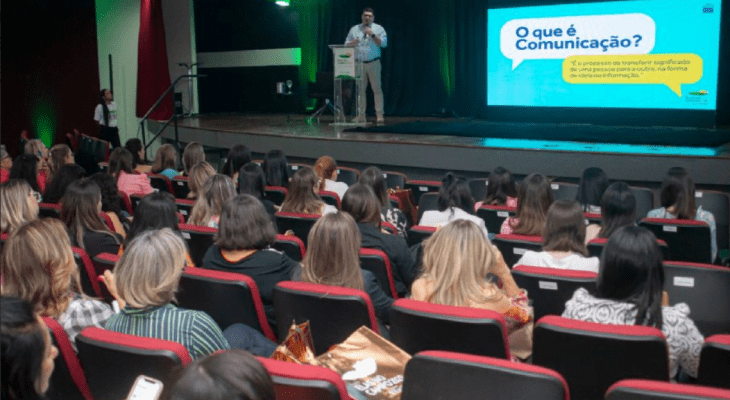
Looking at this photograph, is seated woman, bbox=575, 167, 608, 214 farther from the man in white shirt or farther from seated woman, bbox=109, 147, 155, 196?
the man in white shirt

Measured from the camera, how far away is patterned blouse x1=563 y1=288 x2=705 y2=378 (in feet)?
8.25

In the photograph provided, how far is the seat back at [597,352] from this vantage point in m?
2.06

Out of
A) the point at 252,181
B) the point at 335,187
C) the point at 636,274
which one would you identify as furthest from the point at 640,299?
the point at 335,187

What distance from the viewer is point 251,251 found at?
331 cm

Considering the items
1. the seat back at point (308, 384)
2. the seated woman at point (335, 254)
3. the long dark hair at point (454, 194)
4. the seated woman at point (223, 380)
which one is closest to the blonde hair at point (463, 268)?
the seated woman at point (335, 254)

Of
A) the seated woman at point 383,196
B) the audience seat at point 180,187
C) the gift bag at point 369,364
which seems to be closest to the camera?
the gift bag at point 369,364

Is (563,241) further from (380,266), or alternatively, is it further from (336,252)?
(336,252)

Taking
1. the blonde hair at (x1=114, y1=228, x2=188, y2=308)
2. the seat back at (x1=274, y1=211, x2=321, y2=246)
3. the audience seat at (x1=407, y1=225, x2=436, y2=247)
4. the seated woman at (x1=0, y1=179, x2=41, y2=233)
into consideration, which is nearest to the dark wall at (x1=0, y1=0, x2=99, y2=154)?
the seated woman at (x1=0, y1=179, x2=41, y2=233)

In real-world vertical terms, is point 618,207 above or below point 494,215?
above

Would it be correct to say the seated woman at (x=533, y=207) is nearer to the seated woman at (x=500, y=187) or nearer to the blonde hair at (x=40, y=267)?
the seated woman at (x=500, y=187)

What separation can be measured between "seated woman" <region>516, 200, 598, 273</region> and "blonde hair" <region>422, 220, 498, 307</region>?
69cm

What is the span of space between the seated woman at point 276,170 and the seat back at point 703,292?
3.78 metres

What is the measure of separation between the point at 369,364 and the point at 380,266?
1.24m

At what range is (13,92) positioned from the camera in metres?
13.0
